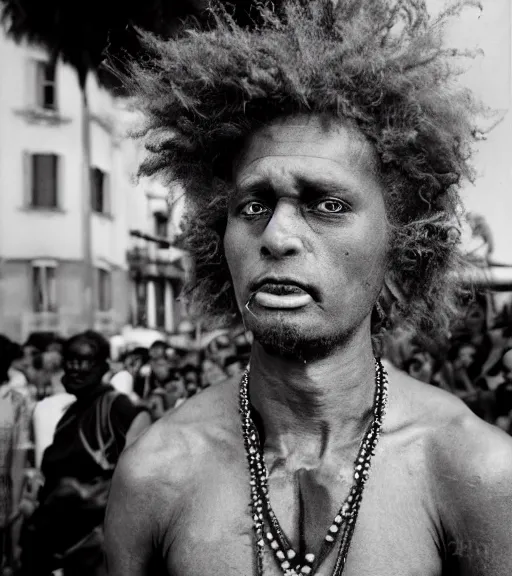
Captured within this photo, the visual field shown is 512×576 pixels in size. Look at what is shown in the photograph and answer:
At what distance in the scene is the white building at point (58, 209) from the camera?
7070 millimetres

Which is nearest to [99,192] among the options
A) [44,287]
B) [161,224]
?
[161,224]

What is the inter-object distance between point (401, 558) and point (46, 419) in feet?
10.5

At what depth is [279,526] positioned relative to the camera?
2.13m

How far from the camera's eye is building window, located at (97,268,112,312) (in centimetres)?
711

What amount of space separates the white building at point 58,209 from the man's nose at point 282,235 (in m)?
4.87

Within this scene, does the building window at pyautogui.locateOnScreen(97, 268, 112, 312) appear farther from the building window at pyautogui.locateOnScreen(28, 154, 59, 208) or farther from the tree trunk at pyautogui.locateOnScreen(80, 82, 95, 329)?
the building window at pyautogui.locateOnScreen(28, 154, 59, 208)

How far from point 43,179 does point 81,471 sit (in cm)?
356

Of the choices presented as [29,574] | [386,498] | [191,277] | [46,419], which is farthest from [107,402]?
[386,498]

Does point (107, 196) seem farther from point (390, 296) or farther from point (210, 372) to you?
point (390, 296)

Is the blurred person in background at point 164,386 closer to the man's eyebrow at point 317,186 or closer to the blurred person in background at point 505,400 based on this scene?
the blurred person in background at point 505,400

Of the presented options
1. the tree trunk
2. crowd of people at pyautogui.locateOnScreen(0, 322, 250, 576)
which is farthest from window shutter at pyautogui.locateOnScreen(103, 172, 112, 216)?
crowd of people at pyautogui.locateOnScreen(0, 322, 250, 576)

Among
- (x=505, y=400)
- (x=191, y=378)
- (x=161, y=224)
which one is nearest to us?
(x=505, y=400)

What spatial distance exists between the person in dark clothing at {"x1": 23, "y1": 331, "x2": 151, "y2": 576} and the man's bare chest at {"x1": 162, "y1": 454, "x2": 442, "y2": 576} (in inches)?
84.6

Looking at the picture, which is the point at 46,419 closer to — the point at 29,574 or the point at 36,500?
the point at 36,500
